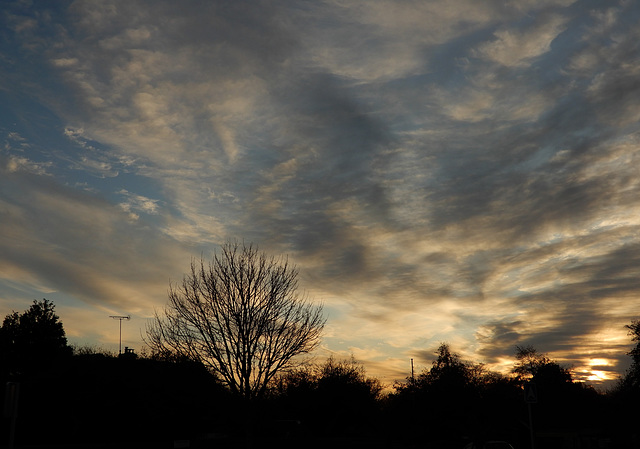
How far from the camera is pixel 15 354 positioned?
220 feet

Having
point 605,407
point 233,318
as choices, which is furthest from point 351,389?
point 233,318

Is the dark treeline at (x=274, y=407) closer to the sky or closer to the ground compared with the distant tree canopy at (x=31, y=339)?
closer to the ground

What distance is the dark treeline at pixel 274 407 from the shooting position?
96.5ft

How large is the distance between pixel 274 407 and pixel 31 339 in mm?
47058

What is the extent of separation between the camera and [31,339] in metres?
69.7

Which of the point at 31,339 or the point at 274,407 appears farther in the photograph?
the point at 31,339

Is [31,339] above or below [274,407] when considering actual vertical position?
above

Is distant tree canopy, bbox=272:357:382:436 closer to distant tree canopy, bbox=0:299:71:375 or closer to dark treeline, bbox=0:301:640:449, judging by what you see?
dark treeline, bbox=0:301:640:449

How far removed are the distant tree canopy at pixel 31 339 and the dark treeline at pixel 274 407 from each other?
0.14m

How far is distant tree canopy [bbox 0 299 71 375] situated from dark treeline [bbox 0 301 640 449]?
5.7 inches

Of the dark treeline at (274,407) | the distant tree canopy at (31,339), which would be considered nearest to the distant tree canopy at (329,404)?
the dark treeline at (274,407)

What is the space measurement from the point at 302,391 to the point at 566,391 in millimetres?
32466

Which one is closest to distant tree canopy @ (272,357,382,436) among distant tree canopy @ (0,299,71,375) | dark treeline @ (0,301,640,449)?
dark treeline @ (0,301,640,449)

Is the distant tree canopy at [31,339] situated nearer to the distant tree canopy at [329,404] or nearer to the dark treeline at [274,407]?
the dark treeline at [274,407]
